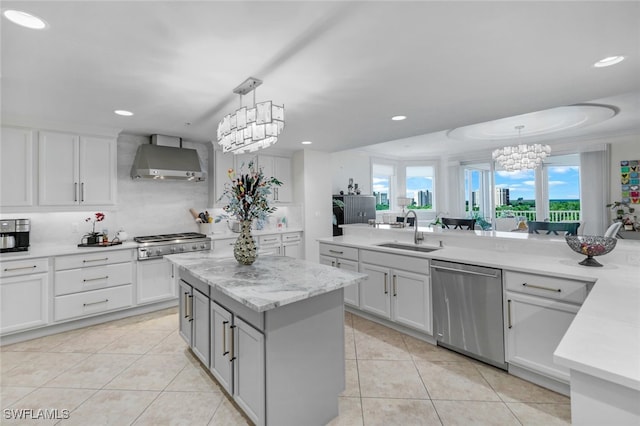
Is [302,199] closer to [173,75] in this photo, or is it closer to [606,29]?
[173,75]

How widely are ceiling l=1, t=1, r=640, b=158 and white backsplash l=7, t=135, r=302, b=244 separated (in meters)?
1.05

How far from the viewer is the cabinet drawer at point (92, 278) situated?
10.8 ft

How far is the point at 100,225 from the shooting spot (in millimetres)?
4020

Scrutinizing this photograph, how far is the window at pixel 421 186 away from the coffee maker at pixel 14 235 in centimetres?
780

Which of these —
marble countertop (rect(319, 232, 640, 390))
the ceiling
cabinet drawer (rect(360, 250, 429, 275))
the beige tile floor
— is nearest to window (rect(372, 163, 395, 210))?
the ceiling

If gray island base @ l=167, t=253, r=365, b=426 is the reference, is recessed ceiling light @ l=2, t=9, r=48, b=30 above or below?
above

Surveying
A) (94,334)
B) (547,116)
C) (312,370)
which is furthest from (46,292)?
(547,116)

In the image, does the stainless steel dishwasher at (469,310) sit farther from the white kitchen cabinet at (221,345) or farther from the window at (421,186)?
the window at (421,186)

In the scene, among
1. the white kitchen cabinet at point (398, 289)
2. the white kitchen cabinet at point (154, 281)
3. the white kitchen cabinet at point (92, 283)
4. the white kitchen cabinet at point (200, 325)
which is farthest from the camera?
the white kitchen cabinet at point (154, 281)

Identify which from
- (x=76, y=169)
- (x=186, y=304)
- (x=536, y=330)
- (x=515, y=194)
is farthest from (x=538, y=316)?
(x=515, y=194)

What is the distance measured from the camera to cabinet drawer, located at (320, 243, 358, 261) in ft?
12.0

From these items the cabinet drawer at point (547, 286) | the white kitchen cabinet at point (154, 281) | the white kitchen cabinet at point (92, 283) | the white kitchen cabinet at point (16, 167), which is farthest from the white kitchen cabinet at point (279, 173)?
the cabinet drawer at point (547, 286)

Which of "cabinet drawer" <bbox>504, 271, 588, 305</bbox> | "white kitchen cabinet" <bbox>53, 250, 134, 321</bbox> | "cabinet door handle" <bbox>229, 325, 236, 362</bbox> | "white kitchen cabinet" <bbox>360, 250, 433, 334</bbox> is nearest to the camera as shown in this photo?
"cabinet door handle" <bbox>229, 325, 236, 362</bbox>

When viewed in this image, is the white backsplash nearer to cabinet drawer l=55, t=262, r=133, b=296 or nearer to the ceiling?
cabinet drawer l=55, t=262, r=133, b=296
